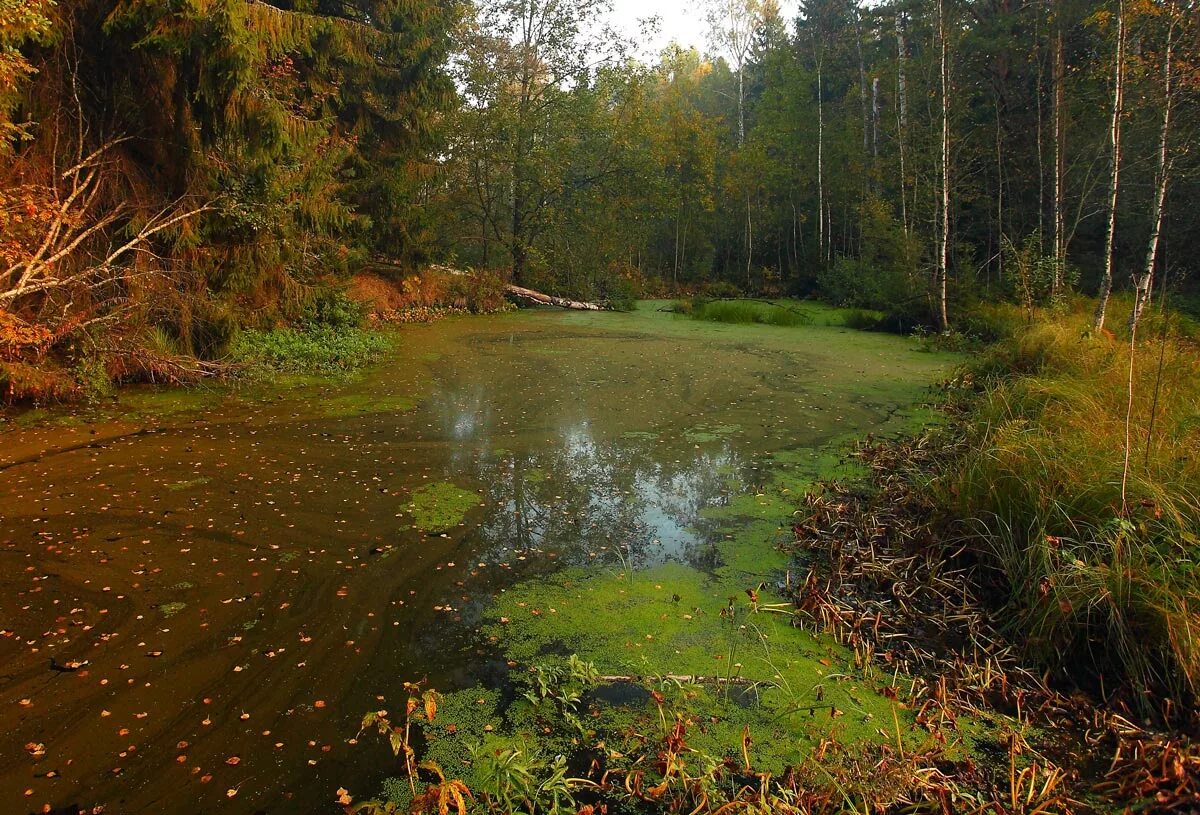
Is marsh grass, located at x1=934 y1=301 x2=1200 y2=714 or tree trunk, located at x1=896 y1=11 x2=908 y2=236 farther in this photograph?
tree trunk, located at x1=896 y1=11 x2=908 y2=236

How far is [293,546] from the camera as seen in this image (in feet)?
11.8

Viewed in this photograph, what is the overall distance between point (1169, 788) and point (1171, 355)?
3.90m

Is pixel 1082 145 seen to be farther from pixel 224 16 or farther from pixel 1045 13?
pixel 224 16

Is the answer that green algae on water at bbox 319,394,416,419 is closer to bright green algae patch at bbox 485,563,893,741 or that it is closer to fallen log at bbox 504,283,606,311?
bright green algae patch at bbox 485,563,893,741

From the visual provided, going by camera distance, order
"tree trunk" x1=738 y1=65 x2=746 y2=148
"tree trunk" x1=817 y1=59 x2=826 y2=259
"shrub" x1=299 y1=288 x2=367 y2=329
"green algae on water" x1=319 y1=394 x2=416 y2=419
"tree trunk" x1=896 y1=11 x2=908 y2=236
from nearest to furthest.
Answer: "green algae on water" x1=319 y1=394 x2=416 y2=419 → "shrub" x1=299 y1=288 x2=367 y2=329 → "tree trunk" x1=896 y1=11 x2=908 y2=236 → "tree trunk" x1=817 y1=59 x2=826 y2=259 → "tree trunk" x1=738 y1=65 x2=746 y2=148

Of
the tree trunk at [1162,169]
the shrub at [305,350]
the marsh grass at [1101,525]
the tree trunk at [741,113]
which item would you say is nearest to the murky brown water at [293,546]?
the shrub at [305,350]

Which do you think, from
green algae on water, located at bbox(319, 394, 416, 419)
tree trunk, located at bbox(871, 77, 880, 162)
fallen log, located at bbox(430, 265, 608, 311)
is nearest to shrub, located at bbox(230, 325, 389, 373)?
green algae on water, located at bbox(319, 394, 416, 419)

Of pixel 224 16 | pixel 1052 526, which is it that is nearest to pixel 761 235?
pixel 224 16

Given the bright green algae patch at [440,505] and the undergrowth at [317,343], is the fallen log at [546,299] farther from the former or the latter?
the bright green algae patch at [440,505]

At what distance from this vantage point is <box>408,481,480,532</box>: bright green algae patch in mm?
3969

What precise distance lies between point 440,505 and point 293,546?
3.02ft

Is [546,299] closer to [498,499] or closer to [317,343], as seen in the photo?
[317,343]

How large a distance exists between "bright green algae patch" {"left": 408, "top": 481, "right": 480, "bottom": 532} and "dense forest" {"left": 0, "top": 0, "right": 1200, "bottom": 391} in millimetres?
3313

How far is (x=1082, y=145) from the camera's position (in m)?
13.3
